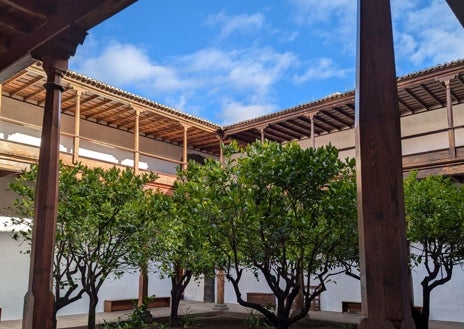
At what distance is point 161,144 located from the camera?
63.4ft

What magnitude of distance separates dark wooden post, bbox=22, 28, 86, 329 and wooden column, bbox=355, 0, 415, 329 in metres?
2.90

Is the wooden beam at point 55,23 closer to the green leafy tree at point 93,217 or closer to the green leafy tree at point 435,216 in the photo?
the green leafy tree at point 93,217

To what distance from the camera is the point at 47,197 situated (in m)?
4.10

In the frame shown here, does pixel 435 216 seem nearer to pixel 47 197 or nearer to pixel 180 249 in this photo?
pixel 180 249

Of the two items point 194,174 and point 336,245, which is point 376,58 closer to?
point 336,245

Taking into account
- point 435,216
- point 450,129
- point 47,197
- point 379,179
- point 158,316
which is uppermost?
point 450,129

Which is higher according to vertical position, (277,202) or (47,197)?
(277,202)

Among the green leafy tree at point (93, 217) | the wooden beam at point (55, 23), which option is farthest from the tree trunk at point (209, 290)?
the wooden beam at point (55, 23)

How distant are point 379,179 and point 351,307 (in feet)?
45.8

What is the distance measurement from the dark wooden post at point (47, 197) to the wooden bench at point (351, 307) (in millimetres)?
12426

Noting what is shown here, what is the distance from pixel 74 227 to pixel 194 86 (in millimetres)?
75824

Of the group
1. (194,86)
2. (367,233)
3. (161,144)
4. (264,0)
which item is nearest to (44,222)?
(367,233)

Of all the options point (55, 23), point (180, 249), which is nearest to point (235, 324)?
point (180, 249)

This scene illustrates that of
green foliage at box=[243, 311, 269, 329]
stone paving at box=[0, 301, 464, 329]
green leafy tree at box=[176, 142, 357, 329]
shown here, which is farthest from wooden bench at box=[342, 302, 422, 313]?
green leafy tree at box=[176, 142, 357, 329]
